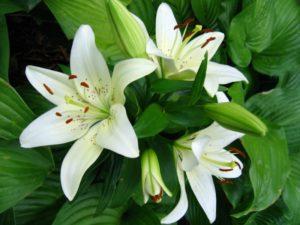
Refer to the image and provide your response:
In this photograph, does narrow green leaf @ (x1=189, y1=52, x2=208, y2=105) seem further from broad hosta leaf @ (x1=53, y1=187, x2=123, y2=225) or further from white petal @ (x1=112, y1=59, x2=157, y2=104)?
broad hosta leaf @ (x1=53, y1=187, x2=123, y2=225)

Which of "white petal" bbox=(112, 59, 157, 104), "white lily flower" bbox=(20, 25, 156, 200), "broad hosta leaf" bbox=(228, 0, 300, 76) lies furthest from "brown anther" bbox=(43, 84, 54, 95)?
A: "broad hosta leaf" bbox=(228, 0, 300, 76)

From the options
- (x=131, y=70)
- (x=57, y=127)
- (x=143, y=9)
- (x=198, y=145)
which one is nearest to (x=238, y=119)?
(x=198, y=145)

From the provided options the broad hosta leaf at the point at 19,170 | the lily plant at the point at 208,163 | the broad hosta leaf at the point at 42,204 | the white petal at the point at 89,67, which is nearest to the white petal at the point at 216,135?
the lily plant at the point at 208,163

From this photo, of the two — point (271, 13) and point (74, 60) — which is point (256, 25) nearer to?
point (271, 13)

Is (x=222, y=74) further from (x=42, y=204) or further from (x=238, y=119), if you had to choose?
(x=42, y=204)

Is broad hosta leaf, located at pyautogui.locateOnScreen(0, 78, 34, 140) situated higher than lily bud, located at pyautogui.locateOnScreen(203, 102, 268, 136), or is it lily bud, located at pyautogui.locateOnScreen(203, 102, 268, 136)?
lily bud, located at pyautogui.locateOnScreen(203, 102, 268, 136)
